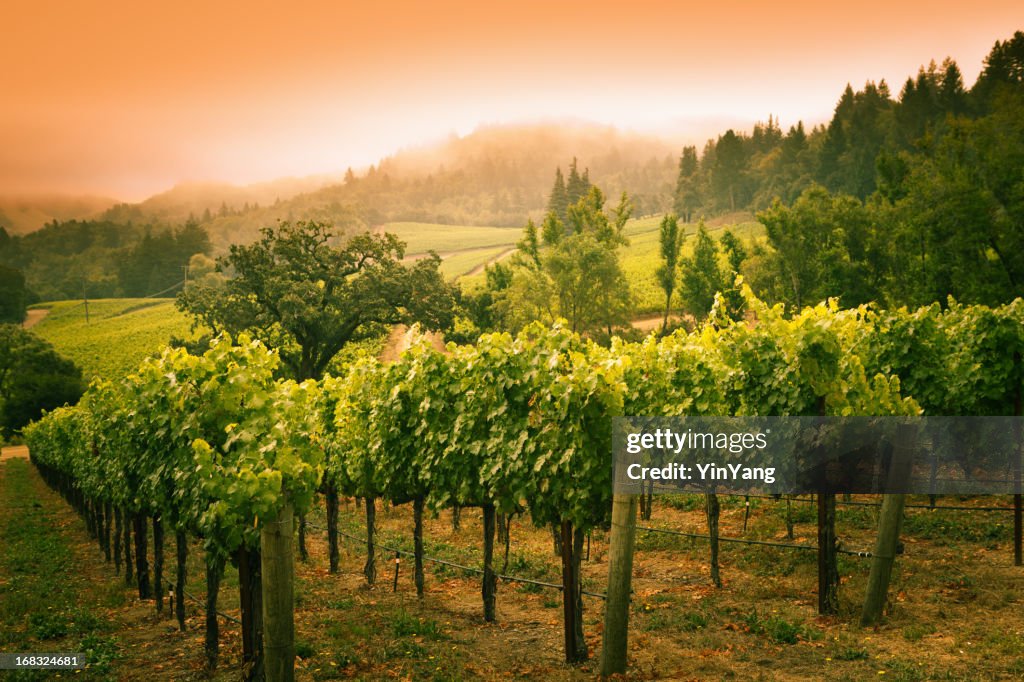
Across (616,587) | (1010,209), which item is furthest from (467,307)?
(616,587)

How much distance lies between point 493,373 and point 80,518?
981 inches

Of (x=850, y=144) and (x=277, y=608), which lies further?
(x=850, y=144)

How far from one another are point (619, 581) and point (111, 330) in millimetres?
99609

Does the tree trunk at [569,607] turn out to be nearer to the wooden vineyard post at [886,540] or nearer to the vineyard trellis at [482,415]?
the vineyard trellis at [482,415]

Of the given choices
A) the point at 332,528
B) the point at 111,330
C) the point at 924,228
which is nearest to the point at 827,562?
the point at 332,528

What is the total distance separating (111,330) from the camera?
3684 inches

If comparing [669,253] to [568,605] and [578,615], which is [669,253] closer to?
[578,615]

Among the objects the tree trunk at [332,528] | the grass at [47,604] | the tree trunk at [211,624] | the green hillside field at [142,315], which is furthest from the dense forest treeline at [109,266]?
the tree trunk at [211,624]

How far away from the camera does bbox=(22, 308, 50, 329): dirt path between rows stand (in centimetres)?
10800

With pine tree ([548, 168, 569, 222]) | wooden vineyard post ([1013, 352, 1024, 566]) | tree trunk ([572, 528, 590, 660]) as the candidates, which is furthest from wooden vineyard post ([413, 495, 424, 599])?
pine tree ([548, 168, 569, 222])

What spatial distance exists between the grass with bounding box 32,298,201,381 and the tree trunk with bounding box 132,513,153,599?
172 feet

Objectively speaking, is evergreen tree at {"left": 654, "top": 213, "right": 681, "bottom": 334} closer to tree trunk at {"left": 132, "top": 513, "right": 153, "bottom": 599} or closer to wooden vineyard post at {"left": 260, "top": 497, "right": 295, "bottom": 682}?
tree trunk at {"left": 132, "top": 513, "right": 153, "bottom": 599}

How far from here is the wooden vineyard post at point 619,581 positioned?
340 inches

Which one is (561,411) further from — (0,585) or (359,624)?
(0,585)
